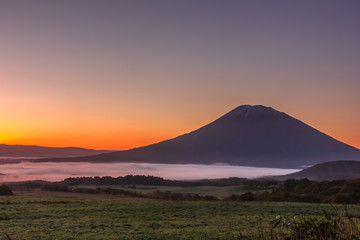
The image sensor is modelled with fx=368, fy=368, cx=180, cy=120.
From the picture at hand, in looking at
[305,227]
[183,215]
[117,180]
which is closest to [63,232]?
[183,215]

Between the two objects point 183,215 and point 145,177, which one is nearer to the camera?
point 183,215

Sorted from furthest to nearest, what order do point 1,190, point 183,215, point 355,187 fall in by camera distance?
1. point 355,187
2. point 1,190
3. point 183,215

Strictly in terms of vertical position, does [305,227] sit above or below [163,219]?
above

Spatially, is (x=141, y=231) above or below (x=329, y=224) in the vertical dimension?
below

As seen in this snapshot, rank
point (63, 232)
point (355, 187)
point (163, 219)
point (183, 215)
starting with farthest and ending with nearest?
point (355, 187) → point (183, 215) → point (163, 219) → point (63, 232)

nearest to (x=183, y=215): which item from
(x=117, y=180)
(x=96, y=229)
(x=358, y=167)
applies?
(x=96, y=229)

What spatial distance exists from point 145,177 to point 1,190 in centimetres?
6063

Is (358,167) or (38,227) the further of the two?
(358,167)

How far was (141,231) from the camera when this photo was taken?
50.8 feet

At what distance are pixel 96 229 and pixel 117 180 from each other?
91.7 metres

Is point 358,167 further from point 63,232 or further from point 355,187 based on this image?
point 63,232

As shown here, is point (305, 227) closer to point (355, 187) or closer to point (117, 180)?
point (355, 187)

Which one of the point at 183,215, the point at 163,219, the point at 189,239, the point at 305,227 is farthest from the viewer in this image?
the point at 183,215

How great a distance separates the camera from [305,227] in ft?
19.7
